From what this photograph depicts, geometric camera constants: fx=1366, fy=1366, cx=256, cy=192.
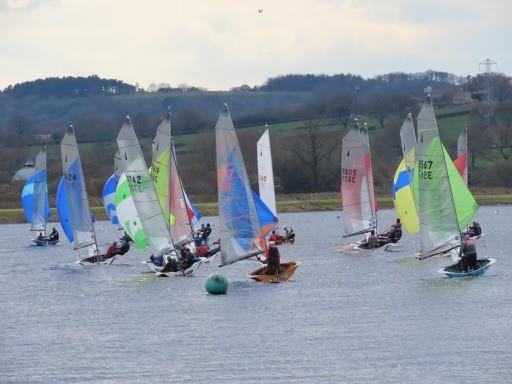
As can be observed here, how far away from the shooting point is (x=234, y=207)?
42781mm

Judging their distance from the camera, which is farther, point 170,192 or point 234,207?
point 170,192

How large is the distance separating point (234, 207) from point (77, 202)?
1192cm

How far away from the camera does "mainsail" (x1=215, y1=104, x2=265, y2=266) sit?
139 ft

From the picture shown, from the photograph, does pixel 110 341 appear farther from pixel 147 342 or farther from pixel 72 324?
pixel 72 324

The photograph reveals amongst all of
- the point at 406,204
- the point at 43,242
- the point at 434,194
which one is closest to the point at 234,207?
the point at 434,194

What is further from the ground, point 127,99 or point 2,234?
point 127,99

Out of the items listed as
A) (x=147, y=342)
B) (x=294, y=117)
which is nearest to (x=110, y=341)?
Answer: (x=147, y=342)

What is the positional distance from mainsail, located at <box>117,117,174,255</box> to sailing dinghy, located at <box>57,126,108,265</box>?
6.33m

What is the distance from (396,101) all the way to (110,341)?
11623 centimetres

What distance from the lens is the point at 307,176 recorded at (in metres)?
109

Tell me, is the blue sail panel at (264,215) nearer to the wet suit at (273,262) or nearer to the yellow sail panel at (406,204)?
the wet suit at (273,262)

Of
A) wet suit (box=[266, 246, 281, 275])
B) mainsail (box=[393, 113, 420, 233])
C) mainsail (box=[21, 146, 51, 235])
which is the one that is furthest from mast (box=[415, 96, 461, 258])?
mainsail (box=[21, 146, 51, 235])

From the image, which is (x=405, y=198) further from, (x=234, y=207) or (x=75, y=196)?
(x=234, y=207)

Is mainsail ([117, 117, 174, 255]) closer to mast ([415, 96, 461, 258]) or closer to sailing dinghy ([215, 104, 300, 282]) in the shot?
sailing dinghy ([215, 104, 300, 282])
